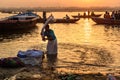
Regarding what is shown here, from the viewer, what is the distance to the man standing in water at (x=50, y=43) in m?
16.7

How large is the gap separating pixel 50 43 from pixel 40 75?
4.30 meters

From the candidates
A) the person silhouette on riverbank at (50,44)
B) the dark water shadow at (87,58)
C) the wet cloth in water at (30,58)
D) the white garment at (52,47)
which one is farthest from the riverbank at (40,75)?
the white garment at (52,47)

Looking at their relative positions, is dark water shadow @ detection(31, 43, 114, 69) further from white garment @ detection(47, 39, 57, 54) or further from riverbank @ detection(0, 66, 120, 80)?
riverbank @ detection(0, 66, 120, 80)

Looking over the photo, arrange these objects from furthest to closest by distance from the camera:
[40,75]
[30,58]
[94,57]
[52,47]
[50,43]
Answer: [94,57] < [52,47] < [50,43] < [30,58] < [40,75]

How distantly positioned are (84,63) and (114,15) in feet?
87.2

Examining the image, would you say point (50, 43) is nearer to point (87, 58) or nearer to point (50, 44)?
point (50, 44)

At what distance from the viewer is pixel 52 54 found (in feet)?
57.0

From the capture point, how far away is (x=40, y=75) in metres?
12.9

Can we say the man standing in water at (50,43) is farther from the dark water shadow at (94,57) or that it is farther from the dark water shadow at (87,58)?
the dark water shadow at (94,57)

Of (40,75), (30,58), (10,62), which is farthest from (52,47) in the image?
(40,75)

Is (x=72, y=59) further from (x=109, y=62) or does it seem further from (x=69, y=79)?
(x=69, y=79)

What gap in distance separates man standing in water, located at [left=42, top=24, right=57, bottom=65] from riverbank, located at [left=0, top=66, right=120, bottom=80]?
8.22ft

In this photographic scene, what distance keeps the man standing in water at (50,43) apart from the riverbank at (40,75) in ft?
8.22

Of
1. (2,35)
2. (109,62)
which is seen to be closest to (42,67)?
(109,62)
